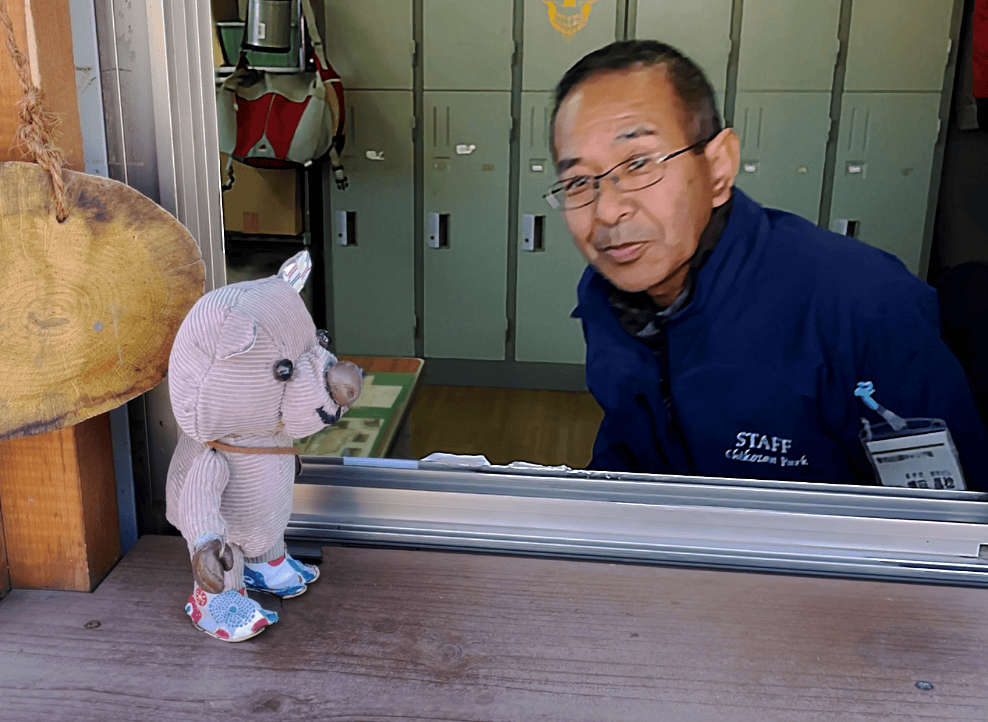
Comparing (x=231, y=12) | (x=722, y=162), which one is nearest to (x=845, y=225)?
(x=722, y=162)

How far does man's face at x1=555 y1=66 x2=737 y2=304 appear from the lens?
5.55ft

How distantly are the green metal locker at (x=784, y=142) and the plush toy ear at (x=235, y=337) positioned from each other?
9.17ft

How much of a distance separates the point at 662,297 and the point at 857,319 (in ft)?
1.36

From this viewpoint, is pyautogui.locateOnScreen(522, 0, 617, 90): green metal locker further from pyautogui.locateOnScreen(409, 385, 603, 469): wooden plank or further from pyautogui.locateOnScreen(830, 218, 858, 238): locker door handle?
pyautogui.locateOnScreen(409, 385, 603, 469): wooden plank

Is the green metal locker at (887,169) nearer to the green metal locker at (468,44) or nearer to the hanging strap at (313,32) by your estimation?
the green metal locker at (468,44)

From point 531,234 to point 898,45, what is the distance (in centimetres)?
170

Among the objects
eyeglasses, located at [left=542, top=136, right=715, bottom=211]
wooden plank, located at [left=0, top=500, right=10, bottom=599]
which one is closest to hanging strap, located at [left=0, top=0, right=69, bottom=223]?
wooden plank, located at [left=0, top=500, right=10, bottom=599]

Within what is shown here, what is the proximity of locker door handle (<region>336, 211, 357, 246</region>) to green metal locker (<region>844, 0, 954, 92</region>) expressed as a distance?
2272 millimetres

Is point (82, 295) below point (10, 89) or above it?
below

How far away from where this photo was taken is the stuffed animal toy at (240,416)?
0.68 metres

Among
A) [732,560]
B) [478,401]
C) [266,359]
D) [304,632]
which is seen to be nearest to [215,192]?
[266,359]

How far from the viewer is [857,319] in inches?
62.9

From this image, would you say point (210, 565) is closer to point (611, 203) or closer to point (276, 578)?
point (276, 578)

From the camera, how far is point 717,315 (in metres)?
1.67
